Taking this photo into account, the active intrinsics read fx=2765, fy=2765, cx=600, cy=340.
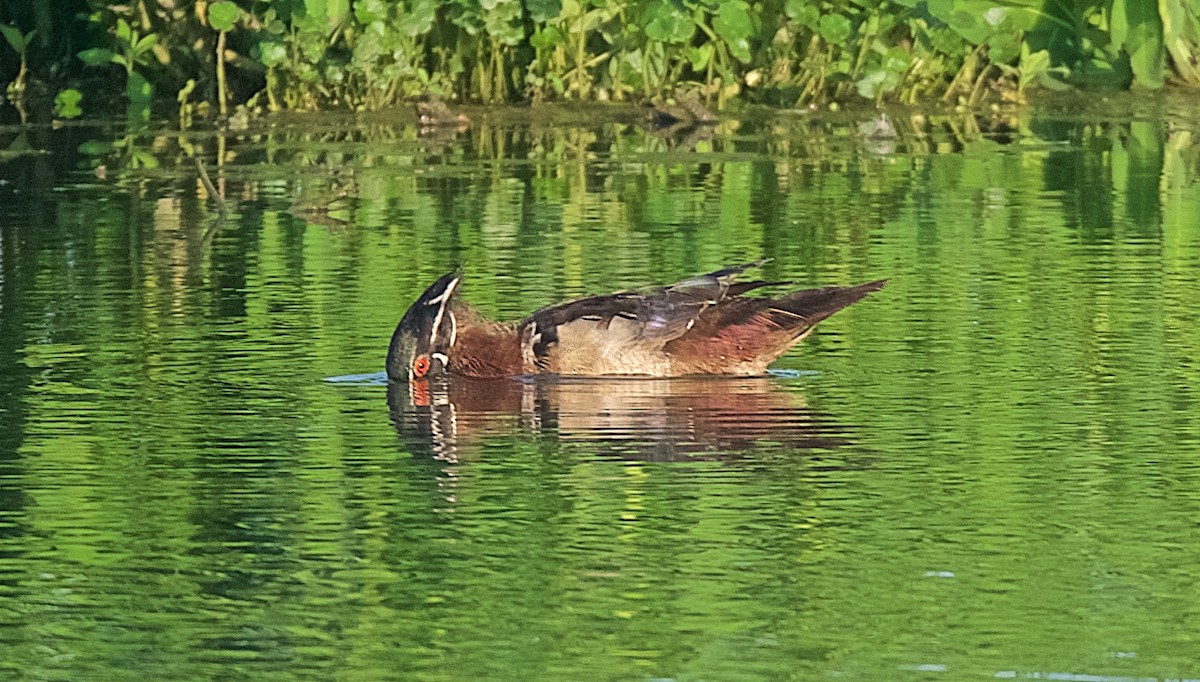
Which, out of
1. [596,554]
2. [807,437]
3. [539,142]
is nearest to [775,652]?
[596,554]

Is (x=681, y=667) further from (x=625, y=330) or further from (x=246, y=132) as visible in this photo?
(x=246, y=132)

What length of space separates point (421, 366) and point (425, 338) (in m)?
0.08

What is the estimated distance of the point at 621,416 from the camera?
6969mm

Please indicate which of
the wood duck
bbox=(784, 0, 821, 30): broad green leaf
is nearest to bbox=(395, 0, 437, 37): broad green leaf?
bbox=(784, 0, 821, 30): broad green leaf

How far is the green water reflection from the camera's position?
15.7 feet

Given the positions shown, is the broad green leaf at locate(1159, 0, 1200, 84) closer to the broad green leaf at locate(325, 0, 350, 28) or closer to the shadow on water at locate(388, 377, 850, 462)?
the broad green leaf at locate(325, 0, 350, 28)

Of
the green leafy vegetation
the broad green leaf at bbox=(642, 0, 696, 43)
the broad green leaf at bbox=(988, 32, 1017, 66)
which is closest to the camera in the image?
the broad green leaf at bbox=(642, 0, 696, 43)

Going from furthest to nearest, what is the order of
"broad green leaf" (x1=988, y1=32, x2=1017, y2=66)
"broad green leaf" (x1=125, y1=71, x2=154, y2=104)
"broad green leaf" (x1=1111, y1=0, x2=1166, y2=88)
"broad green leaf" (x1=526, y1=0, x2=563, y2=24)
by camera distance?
"broad green leaf" (x1=125, y1=71, x2=154, y2=104)
"broad green leaf" (x1=988, y1=32, x2=1017, y2=66)
"broad green leaf" (x1=1111, y1=0, x2=1166, y2=88)
"broad green leaf" (x1=526, y1=0, x2=563, y2=24)

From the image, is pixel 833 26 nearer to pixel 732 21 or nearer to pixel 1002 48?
pixel 732 21

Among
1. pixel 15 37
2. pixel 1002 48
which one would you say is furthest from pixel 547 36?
pixel 15 37

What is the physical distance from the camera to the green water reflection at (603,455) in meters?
4.78

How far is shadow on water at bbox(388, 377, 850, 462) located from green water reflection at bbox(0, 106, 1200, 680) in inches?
0.7

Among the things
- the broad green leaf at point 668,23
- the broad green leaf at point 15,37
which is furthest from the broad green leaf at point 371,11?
the broad green leaf at point 15,37

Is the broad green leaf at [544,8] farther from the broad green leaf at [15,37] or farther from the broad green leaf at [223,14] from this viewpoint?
the broad green leaf at [15,37]
